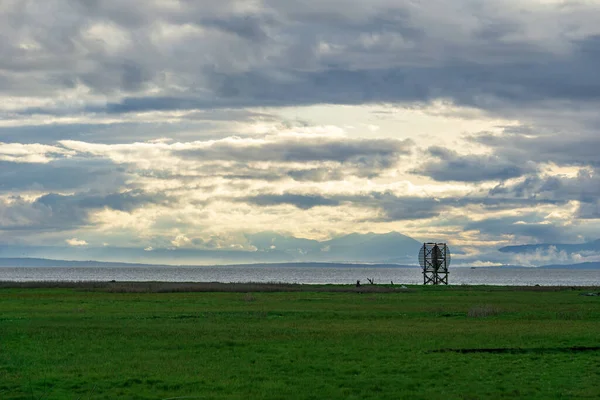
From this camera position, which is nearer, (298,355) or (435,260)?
(298,355)

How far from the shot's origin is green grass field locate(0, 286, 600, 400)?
27.7 metres

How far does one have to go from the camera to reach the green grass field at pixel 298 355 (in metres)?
27.7

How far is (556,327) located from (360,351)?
1875 centimetres

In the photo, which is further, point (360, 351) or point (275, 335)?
point (275, 335)

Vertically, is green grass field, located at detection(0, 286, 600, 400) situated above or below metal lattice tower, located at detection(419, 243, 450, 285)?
below

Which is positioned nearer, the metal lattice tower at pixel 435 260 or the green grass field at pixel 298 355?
the green grass field at pixel 298 355

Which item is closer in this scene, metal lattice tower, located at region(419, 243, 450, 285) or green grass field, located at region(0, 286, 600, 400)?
green grass field, located at region(0, 286, 600, 400)

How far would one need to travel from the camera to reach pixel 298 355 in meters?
36.1

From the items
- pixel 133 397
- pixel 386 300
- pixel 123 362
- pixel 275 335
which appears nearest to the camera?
pixel 133 397

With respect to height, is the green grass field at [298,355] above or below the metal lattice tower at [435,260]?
below

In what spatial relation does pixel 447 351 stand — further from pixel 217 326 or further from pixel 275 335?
pixel 217 326

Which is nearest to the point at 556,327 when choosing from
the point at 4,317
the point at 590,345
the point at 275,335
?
the point at 590,345

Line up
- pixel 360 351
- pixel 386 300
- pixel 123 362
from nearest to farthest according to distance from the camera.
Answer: pixel 123 362 < pixel 360 351 < pixel 386 300

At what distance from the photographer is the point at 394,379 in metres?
29.5
